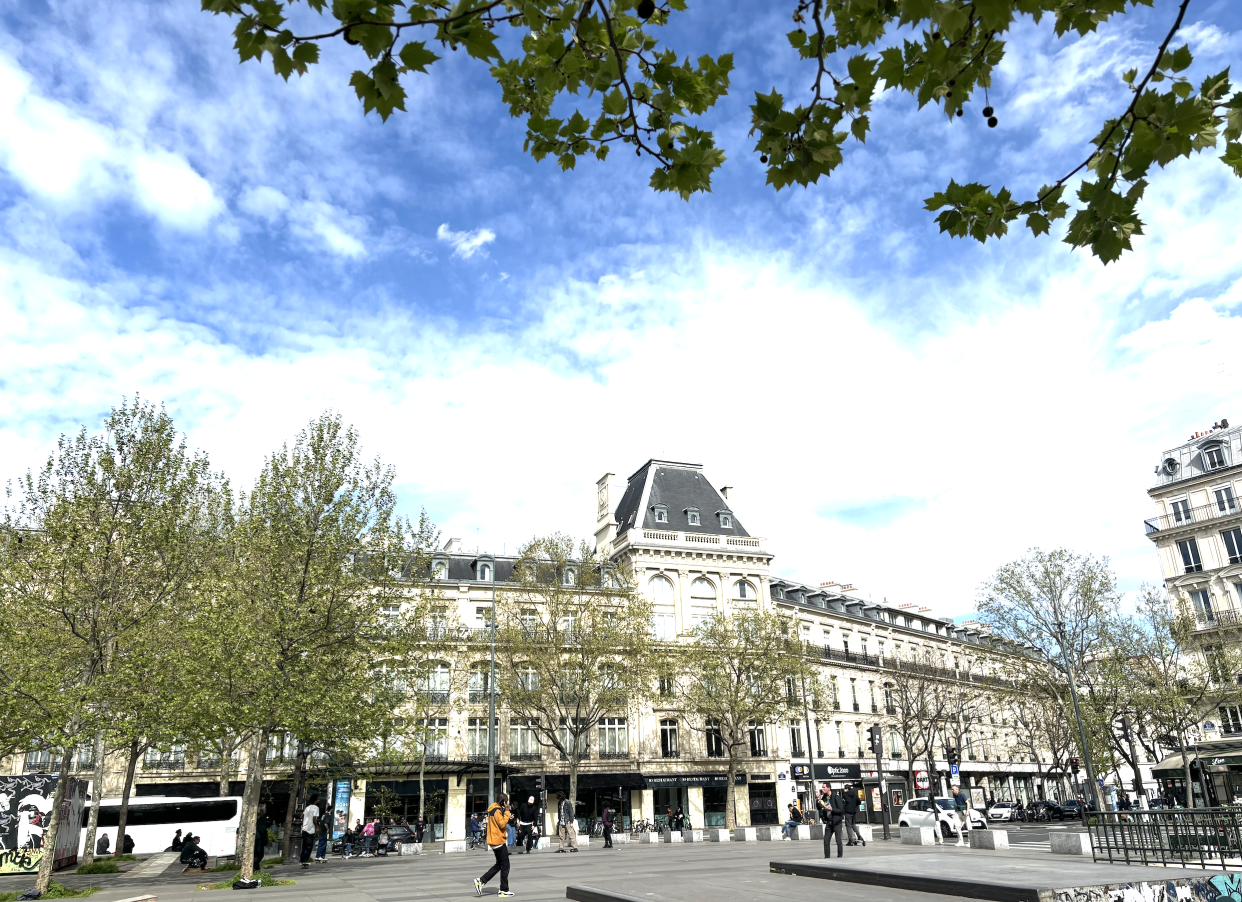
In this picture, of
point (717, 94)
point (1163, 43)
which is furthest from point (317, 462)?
point (1163, 43)

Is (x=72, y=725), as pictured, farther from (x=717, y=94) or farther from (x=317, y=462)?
(x=717, y=94)

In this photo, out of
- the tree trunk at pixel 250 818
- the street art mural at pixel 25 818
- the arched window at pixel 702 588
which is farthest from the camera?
the arched window at pixel 702 588

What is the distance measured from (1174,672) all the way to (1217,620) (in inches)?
443

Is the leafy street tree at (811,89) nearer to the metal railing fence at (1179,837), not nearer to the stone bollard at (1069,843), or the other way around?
the metal railing fence at (1179,837)

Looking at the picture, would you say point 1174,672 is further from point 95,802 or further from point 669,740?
point 95,802

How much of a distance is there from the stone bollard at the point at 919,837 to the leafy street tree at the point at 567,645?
47.9ft

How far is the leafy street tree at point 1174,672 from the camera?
1324 inches

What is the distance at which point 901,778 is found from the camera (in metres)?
53.7

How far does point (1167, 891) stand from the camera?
862 centimetres

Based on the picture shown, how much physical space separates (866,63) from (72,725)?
1985cm

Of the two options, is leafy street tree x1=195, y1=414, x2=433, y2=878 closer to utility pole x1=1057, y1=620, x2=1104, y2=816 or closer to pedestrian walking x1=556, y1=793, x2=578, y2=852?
pedestrian walking x1=556, y1=793, x2=578, y2=852

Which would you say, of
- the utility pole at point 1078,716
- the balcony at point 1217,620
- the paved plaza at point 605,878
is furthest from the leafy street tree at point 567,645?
the balcony at point 1217,620

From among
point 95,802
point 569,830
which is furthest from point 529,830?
point 95,802

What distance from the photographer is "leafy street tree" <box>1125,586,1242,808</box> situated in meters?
33.6
